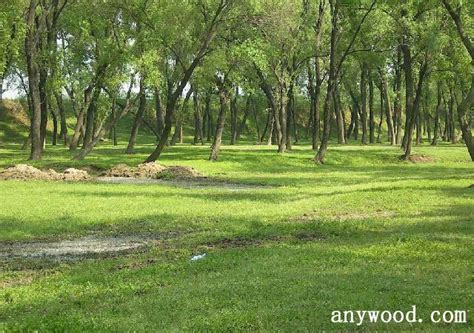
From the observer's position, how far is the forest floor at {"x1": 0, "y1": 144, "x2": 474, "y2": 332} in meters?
10.3

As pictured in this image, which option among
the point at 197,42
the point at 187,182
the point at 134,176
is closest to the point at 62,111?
the point at 197,42

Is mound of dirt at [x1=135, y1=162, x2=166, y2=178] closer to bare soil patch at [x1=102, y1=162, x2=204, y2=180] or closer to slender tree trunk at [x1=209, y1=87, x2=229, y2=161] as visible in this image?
bare soil patch at [x1=102, y1=162, x2=204, y2=180]

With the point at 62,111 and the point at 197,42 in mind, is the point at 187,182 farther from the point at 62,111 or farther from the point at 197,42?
the point at 62,111

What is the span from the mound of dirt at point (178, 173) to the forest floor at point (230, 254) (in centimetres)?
529

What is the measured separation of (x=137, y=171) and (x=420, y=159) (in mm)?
28797

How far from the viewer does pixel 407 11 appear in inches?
1981

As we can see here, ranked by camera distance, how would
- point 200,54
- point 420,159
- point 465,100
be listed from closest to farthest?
point 465,100
point 200,54
point 420,159

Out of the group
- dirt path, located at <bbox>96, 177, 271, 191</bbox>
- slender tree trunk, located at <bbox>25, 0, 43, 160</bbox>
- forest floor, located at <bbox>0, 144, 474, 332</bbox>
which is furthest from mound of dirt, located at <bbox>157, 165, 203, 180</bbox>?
slender tree trunk, located at <bbox>25, 0, 43, 160</bbox>

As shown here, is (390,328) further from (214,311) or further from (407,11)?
(407,11)

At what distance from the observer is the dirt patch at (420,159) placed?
54.6 m

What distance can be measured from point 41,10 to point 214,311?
45.5m

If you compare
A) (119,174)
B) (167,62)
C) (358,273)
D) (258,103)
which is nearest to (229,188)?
(119,174)

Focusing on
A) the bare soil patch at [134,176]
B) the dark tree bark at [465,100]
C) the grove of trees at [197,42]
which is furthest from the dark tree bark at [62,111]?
the dark tree bark at [465,100]

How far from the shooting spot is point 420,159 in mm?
55000
